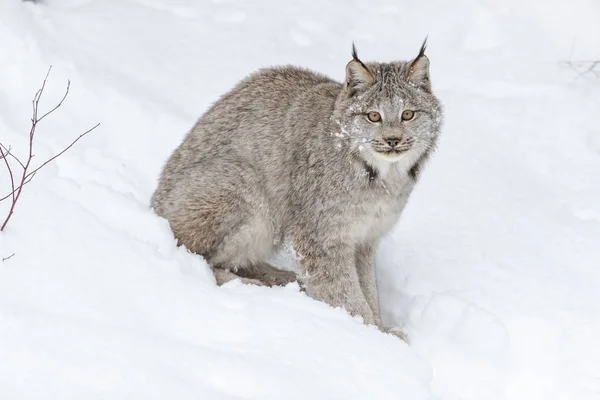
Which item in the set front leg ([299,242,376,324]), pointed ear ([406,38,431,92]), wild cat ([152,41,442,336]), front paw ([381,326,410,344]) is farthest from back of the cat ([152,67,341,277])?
front paw ([381,326,410,344])

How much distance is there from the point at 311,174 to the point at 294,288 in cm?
66

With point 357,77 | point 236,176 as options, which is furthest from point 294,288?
point 357,77

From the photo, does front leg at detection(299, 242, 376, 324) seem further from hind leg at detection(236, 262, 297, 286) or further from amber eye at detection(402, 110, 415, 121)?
amber eye at detection(402, 110, 415, 121)

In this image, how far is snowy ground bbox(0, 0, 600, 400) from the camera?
12.5 feet

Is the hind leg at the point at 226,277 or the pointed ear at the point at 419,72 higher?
the pointed ear at the point at 419,72

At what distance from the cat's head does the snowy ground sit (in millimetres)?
849

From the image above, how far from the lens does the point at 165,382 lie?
3.55 m

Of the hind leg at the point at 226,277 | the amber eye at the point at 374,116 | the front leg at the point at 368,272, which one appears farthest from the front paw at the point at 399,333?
the amber eye at the point at 374,116

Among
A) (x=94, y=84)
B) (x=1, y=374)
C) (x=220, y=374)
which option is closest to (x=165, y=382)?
(x=220, y=374)

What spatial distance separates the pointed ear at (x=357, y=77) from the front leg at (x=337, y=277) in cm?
88

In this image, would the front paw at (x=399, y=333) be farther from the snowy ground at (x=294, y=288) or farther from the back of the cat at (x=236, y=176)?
the back of the cat at (x=236, y=176)

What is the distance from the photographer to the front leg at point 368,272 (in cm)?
521

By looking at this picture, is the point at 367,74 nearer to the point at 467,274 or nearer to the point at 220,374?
the point at 467,274

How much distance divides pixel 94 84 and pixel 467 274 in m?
3.21
